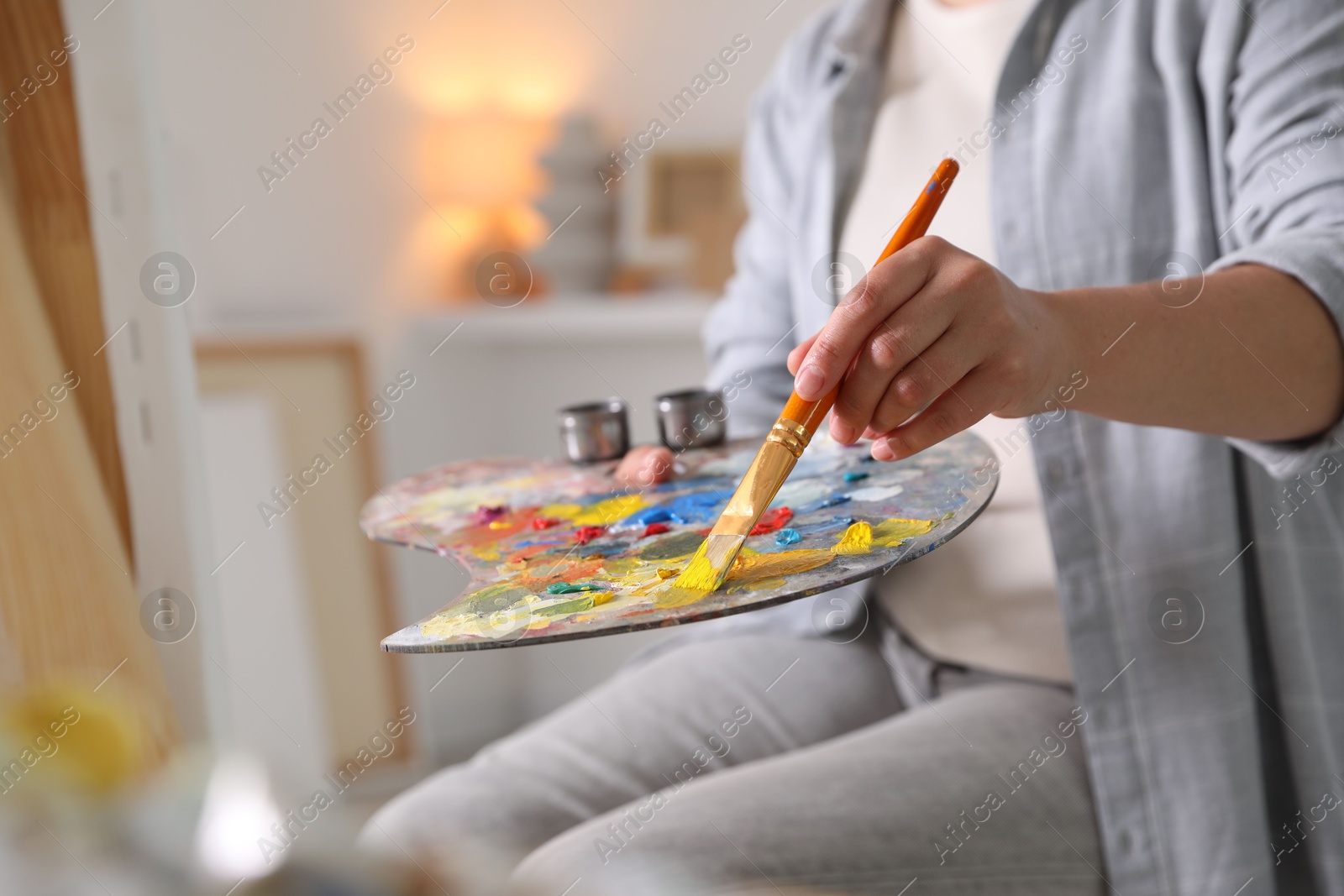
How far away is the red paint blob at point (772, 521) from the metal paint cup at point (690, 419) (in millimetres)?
202

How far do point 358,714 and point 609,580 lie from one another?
176cm

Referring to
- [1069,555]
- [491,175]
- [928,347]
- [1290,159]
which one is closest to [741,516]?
[928,347]

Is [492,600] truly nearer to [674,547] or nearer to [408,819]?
[674,547]

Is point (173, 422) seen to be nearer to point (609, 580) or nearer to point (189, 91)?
point (609, 580)

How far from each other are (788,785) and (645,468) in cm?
24

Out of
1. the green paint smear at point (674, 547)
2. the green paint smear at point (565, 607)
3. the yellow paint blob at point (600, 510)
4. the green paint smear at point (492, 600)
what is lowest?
the green paint smear at point (565, 607)

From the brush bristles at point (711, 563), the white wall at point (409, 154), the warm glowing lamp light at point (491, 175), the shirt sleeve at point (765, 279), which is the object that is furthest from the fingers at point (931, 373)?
the warm glowing lamp light at point (491, 175)

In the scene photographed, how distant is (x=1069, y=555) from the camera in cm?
79

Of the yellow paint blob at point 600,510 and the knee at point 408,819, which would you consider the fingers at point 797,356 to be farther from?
the knee at point 408,819

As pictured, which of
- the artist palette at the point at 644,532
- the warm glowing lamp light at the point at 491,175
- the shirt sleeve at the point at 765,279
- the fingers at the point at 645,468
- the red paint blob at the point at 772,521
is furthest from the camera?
the warm glowing lamp light at the point at 491,175

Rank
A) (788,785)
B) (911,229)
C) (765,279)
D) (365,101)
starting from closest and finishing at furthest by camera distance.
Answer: (911,229), (788,785), (765,279), (365,101)

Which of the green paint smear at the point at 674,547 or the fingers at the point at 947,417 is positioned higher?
the fingers at the point at 947,417

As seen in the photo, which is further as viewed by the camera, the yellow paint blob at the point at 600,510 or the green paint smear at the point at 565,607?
the yellow paint blob at the point at 600,510

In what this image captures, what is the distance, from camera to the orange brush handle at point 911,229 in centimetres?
55
